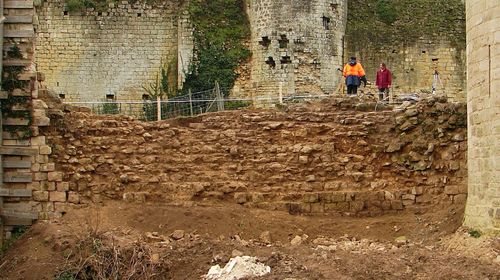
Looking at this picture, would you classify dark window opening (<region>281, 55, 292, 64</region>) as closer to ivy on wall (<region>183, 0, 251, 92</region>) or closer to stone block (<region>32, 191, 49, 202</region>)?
ivy on wall (<region>183, 0, 251, 92</region>)

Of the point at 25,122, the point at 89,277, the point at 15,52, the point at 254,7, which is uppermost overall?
the point at 254,7

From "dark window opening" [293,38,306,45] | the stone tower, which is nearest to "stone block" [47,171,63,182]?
the stone tower

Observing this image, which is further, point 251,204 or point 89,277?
point 251,204

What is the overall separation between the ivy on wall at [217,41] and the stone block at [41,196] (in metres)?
14.9

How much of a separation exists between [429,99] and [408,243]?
328cm

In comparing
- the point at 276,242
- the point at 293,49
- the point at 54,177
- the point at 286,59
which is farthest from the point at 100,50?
the point at 276,242

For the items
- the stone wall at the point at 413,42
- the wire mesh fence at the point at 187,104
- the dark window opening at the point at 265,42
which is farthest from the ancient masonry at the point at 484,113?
the stone wall at the point at 413,42

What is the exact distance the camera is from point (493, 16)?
13.7 meters

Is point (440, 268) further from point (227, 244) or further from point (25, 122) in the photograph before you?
point (25, 122)

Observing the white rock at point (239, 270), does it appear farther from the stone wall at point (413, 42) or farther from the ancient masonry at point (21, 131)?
the stone wall at point (413, 42)

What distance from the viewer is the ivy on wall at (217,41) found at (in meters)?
30.8

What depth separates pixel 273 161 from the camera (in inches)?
650

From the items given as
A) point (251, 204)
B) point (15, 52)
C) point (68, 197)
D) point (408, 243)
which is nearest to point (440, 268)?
point (408, 243)

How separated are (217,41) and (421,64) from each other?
24.1 feet
